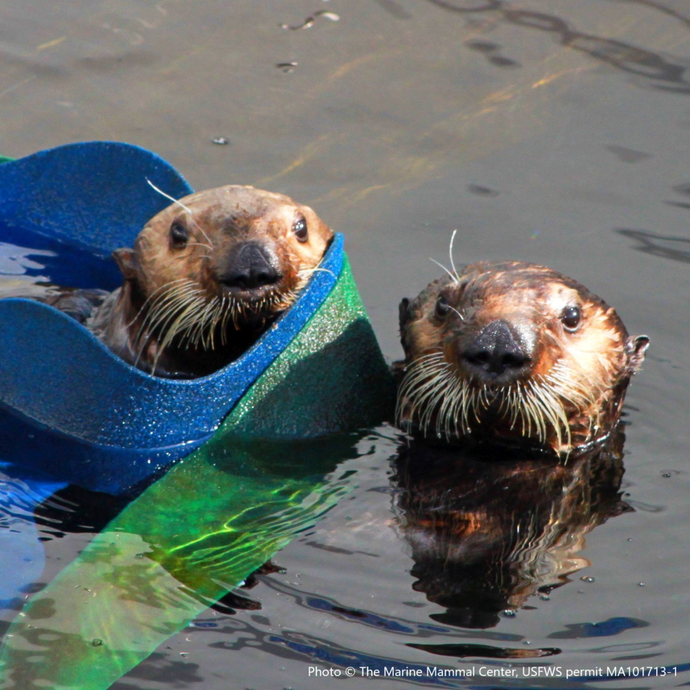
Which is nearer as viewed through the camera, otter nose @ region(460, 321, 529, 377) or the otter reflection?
the otter reflection

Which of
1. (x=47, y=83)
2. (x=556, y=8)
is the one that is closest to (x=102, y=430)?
(x=47, y=83)

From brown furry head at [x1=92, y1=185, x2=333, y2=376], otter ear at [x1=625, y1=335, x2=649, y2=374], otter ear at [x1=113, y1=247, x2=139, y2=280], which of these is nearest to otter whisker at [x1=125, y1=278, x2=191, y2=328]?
brown furry head at [x1=92, y1=185, x2=333, y2=376]

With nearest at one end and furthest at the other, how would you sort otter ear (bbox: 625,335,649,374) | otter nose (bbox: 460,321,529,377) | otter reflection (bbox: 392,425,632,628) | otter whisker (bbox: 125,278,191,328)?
otter reflection (bbox: 392,425,632,628)
otter nose (bbox: 460,321,529,377)
otter whisker (bbox: 125,278,191,328)
otter ear (bbox: 625,335,649,374)

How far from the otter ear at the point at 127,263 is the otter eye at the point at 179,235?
0.26m

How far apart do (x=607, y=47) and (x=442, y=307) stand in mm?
5538

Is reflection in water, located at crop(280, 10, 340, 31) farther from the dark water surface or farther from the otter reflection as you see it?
the otter reflection

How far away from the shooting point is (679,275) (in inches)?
292

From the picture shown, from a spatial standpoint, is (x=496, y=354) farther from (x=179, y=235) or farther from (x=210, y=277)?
(x=179, y=235)

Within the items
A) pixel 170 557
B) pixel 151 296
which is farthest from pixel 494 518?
pixel 151 296

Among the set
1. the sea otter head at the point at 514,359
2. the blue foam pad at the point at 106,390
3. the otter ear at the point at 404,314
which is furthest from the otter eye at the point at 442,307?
the blue foam pad at the point at 106,390

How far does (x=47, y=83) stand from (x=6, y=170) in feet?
9.73

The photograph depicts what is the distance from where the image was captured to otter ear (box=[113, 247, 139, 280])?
18.4 feet

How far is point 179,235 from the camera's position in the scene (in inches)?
215

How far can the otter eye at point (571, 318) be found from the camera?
206 inches
